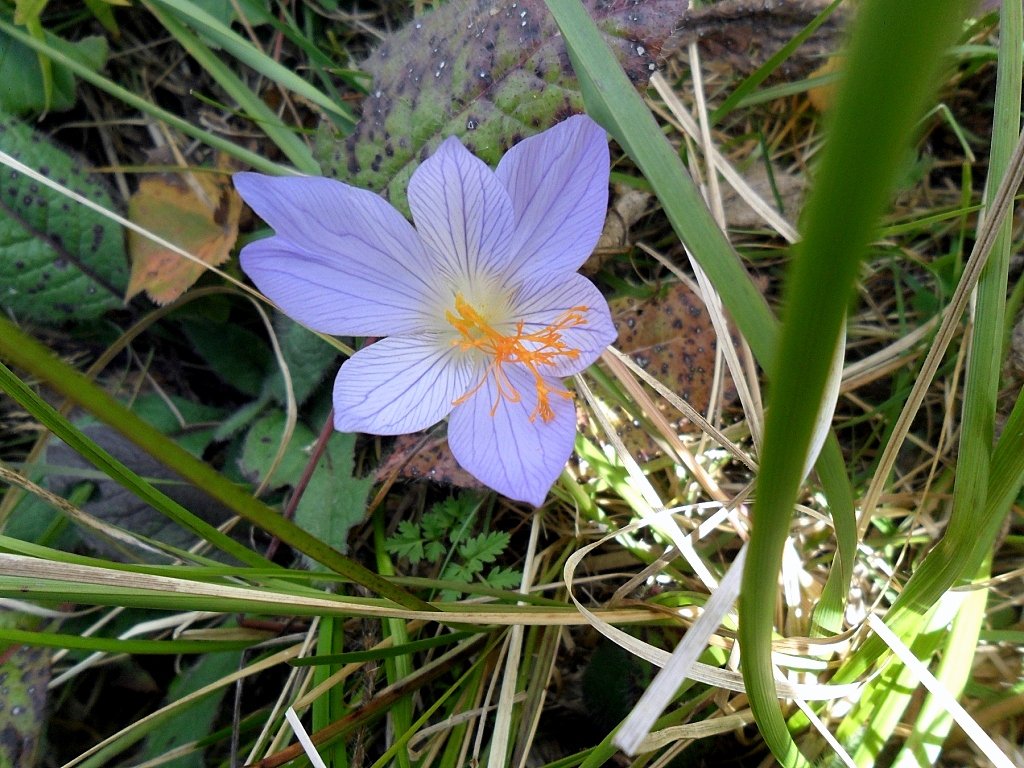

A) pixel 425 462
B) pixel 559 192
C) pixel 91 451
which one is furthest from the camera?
pixel 425 462

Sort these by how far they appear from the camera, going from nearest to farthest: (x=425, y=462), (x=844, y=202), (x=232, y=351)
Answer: (x=844, y=202) < (x=425, y=462) < (x=232, y=351)

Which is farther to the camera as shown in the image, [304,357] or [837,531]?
[304,357]

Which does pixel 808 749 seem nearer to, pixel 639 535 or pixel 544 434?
pixel 639 535

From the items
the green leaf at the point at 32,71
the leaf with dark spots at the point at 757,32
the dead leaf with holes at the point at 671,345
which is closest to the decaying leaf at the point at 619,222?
the dead leaf with holes at the point at 671,345

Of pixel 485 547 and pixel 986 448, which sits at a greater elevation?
pixel 986 448

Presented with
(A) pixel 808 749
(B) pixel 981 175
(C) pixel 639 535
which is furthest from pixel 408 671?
(B) pixel 981 175

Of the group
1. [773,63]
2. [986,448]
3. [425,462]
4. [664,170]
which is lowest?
[425,462]

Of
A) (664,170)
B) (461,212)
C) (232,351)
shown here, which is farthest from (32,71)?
(664,170)

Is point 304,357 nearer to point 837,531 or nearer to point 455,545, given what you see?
point 455,545
